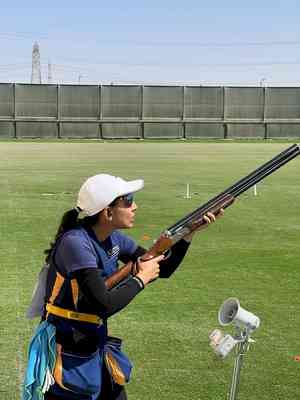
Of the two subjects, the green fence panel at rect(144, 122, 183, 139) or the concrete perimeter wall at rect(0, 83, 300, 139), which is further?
the green fence panel at rect(144, 122, 183, 139)

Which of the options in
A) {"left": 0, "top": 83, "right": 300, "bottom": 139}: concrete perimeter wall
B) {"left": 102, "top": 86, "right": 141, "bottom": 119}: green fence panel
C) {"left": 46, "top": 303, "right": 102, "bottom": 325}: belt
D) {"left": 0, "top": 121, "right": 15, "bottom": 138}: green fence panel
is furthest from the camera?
{"left": 102, "top": 86, "right": 141, "bottom": 119}: green fence panel

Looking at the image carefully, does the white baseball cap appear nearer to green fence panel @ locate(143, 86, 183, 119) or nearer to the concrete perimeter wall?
the concrete perimeter wall

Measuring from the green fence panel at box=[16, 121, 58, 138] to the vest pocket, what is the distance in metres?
59.7

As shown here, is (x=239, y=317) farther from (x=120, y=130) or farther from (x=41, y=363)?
(x=120, y=130)

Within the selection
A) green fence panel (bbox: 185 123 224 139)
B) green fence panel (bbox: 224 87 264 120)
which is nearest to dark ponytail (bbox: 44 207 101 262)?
green fence panel (bbox: 185 123 224 139)

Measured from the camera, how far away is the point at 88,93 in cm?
6475

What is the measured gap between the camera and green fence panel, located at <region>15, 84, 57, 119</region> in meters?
63.5

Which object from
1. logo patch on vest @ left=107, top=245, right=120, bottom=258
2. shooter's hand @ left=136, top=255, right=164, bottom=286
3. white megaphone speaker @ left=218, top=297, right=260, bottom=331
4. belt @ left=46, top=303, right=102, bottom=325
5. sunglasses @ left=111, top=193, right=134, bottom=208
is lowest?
white megaphone speaker @ left=218, top=297, right=260, bottom=331

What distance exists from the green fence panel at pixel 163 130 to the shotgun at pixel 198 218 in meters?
60.7

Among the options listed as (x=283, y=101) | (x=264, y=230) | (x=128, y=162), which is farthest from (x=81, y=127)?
(x=264, y=230)

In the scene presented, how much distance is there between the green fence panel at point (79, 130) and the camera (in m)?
63.5

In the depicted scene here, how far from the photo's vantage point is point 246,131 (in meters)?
66.0

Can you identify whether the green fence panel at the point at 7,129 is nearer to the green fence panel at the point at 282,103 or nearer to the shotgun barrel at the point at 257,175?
the green fence panel at the point at 282,103

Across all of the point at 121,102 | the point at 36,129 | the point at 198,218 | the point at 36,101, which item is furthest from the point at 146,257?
the point at 121,102
